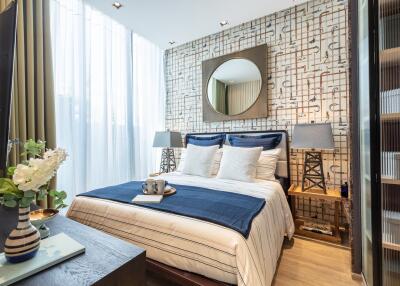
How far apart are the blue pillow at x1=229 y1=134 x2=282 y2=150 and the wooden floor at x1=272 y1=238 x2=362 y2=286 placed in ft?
3.75

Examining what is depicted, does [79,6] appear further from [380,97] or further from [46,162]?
[380,97]

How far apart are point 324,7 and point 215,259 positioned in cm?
304

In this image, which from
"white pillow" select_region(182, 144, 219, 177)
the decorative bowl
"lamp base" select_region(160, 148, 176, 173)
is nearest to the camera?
the decorative bowl

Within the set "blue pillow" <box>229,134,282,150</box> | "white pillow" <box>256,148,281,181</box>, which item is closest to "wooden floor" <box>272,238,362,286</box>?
"white pillow" <box>256,148,281,181</box>

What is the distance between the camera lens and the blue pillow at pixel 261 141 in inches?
104

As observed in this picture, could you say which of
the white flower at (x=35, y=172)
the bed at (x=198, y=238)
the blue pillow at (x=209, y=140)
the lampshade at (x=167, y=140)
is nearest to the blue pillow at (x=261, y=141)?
the blue pillow at (x=209, y=140)

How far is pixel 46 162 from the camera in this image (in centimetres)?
70

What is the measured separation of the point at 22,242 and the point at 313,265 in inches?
83.4

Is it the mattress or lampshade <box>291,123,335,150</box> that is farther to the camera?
lampshade <box>291,123,335,150</box>

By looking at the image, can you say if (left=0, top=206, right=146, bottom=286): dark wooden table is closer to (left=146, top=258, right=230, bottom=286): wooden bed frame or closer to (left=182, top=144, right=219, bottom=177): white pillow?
(left=146, top=258, right=230, bottom=286): wooden bed frame

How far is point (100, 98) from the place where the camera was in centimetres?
291

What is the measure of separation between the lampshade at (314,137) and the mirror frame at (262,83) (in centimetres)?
72

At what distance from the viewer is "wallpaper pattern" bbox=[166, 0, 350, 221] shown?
8.00 ft

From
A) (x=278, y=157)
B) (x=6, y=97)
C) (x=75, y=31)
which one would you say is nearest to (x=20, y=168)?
(x=6, y=97)
